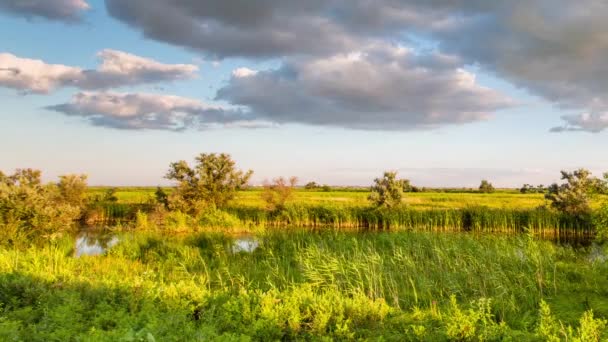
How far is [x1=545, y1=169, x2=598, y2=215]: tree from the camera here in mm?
30219

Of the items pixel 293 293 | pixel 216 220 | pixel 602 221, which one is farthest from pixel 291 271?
pixel 216 220

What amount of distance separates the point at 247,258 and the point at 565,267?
33.7 feet

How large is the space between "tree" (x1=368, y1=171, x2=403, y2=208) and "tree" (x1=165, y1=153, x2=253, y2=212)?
9633 millimetres

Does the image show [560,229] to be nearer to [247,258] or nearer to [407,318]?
[247,258]

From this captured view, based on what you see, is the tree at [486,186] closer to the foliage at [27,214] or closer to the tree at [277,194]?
the tree at [277,194]

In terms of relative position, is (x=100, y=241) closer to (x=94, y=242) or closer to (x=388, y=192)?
(x=94, y=242)

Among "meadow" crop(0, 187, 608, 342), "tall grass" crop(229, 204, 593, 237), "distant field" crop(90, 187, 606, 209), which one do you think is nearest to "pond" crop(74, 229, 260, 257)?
"meadow" crop(0, 187, 608, 342)

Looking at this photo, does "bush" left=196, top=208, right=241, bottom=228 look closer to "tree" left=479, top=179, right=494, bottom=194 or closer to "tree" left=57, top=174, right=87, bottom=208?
"tree" left=57, top=174, right=87, bottom=208

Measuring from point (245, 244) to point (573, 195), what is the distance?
72.2 feet

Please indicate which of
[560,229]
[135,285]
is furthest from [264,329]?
[560,229]

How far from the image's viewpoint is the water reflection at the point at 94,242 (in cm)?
2148

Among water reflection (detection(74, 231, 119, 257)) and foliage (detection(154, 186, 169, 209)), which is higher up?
foliage (detection(154, 186, 169, 209))

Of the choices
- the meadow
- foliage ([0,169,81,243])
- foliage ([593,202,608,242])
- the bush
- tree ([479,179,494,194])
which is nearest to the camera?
the meadow

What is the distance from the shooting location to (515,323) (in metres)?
8.76
